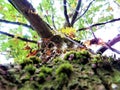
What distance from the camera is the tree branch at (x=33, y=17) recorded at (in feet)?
10.7

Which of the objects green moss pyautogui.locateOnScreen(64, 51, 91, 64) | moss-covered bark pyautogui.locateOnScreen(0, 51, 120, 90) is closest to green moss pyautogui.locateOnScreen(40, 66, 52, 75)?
moss-covered bark pyautogui.locateOnScreen(0, 51, 120, 90)

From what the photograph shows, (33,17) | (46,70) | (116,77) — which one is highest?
(33,17)

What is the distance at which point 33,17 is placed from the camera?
10.9ft

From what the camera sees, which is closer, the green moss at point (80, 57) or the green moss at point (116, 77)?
the green moss at point (116, 77)

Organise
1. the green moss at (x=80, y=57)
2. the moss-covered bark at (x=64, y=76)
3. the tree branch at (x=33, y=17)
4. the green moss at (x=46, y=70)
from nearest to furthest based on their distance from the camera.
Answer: the moss-covered bark at (x=64, y=76) → the green moss at (x=46, y=70) → the green moss at (x=80, y=57) → the tree branch at (x=33, y=17)

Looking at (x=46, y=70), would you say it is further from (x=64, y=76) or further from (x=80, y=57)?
(x=80, y=57)

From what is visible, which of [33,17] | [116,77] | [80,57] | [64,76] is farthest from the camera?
[33,17]

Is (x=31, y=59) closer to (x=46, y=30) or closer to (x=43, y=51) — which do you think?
(x=43, y=51)

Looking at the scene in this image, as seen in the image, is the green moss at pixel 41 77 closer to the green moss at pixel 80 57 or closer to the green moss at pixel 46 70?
the green moss at pixel 46 70

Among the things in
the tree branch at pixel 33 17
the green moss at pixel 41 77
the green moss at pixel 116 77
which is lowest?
the green moss at pixel 116 77

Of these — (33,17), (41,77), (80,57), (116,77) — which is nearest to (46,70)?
(41,77)

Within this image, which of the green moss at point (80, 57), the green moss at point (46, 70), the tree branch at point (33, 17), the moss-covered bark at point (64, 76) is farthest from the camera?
the tree branch at point (33, 17)

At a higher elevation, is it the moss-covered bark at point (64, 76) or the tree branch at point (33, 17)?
the tree branch at point (33, 17)

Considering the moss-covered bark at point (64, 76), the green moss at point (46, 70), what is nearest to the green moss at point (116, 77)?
the moss-covered bark at point (64, 76)
